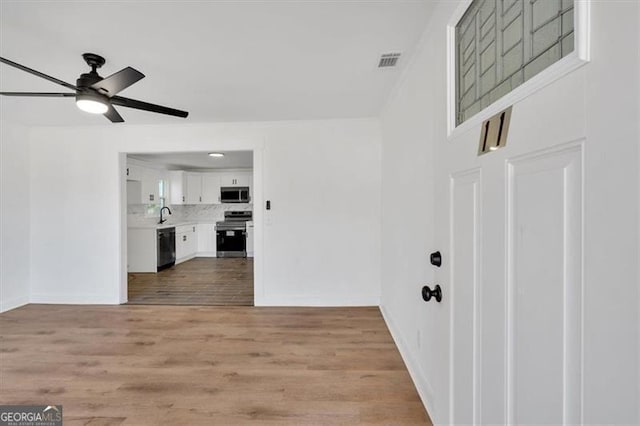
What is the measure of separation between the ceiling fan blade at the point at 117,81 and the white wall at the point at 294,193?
1.84 meters

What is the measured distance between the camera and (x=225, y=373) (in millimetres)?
2289

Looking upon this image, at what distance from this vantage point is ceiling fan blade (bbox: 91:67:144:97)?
1.80 m

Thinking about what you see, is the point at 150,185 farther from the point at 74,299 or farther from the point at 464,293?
the point at 464,293

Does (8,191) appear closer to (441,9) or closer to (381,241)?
(381,241)

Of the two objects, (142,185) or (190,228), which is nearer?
(142,185)

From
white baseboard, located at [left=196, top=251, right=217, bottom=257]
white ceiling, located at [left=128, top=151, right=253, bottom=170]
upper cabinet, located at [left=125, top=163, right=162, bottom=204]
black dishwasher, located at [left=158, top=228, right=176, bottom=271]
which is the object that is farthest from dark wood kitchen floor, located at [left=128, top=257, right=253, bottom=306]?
white ceiling, located at [left=128, top=151, right=253, bottom=170]

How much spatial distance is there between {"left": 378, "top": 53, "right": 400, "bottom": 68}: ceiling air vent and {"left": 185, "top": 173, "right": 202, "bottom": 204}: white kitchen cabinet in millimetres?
6403

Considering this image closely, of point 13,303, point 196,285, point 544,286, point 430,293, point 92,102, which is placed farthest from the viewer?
point 196,285

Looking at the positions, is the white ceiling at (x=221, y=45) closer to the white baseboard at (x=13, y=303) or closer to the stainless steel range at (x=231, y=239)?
the white baseboard at (x=13, y=303)

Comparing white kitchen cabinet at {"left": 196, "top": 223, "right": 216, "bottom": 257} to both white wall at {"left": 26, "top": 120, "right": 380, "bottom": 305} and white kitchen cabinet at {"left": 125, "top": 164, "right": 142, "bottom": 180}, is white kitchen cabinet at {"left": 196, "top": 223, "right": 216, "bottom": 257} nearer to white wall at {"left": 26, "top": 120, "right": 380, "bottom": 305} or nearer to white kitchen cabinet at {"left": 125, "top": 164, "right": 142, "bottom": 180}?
white kitchen cabinet at {"left": 125, "top": 164, "right": 142, "bottom": 180}

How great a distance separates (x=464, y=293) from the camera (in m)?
1.05

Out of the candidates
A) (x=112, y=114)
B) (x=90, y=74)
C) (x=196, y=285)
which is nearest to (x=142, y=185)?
(x=196, y=285)

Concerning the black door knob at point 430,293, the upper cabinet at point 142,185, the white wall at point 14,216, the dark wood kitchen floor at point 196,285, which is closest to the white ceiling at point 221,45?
the white wall at point 14,216

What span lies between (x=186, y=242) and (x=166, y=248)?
958mm
